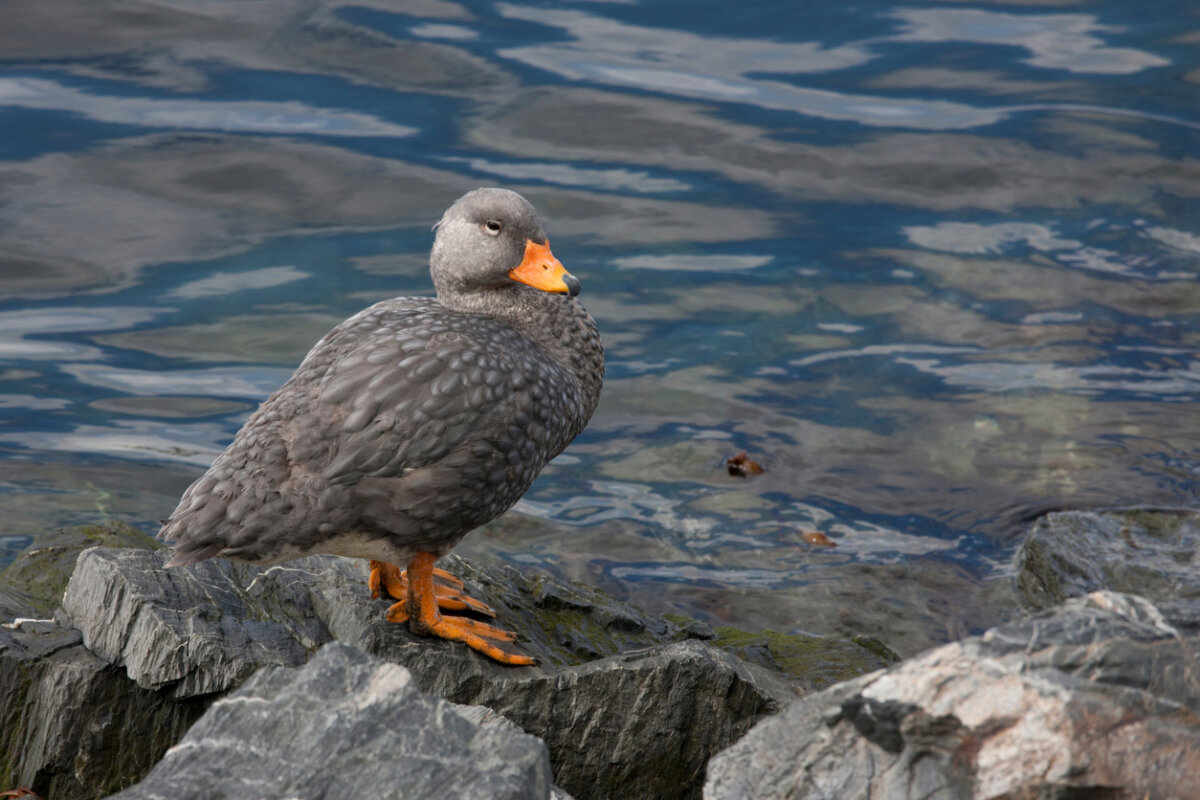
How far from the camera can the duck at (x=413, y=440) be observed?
4.24 m

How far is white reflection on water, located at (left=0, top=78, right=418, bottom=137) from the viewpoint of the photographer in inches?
470

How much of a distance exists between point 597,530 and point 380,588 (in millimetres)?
2796

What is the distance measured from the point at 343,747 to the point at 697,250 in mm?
8511

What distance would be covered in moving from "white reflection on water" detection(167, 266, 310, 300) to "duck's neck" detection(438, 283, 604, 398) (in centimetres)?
539

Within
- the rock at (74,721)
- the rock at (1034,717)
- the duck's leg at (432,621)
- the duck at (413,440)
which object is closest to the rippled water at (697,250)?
the duck's leg at (432,621)

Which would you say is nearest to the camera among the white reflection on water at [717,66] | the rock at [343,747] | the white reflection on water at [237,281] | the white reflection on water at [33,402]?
the rock at [343,747]

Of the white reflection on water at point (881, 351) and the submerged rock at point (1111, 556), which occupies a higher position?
the white reflection on water at point (881, 351)

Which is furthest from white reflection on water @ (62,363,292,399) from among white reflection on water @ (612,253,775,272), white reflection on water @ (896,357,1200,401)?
white reflection on water @ (896,357,1200,401)

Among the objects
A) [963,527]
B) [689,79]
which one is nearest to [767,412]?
[963,527]

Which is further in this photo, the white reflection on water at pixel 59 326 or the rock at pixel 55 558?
the white reflection on water at pixel 59 326

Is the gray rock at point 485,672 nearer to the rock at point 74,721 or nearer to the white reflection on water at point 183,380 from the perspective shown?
the rock at point 74,721

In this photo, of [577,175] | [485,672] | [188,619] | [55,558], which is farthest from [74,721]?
[577,175]

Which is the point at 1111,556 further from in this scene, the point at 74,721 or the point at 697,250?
the point at 74,721

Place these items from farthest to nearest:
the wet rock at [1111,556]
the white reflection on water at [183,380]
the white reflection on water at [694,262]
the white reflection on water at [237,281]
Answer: the white reflection on water at [694,262] < the white reflection on water at [237,281] < the white reflection on water at [183,380] < the wet rock at [1111,556]
